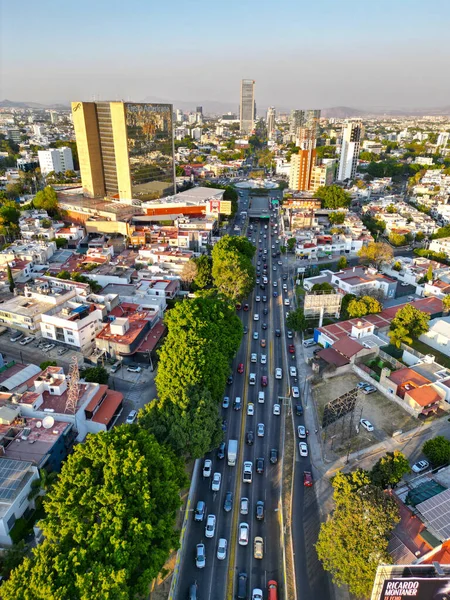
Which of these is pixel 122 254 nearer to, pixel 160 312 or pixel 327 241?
pixel 160 312

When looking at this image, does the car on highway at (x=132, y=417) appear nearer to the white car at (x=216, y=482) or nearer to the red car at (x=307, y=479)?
the white car at (x=216, y=482)

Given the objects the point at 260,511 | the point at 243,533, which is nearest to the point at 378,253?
the point at 260,511

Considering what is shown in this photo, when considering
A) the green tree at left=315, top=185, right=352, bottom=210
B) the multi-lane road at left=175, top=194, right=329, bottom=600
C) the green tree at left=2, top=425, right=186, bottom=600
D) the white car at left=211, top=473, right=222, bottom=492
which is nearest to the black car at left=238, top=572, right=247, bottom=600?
the multi-lane road at left=175, top=194, right=329, bottom=600

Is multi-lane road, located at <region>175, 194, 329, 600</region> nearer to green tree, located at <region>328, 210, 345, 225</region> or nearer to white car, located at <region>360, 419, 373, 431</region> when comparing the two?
white car, located at <region>360, 419, 373, 431</region>

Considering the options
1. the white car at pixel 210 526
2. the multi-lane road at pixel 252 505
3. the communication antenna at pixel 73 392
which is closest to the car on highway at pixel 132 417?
the communication antenna at pixel 73 392

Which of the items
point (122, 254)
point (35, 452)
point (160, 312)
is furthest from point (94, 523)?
point (122, 254)

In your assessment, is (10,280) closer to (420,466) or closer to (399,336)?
(399,336)
